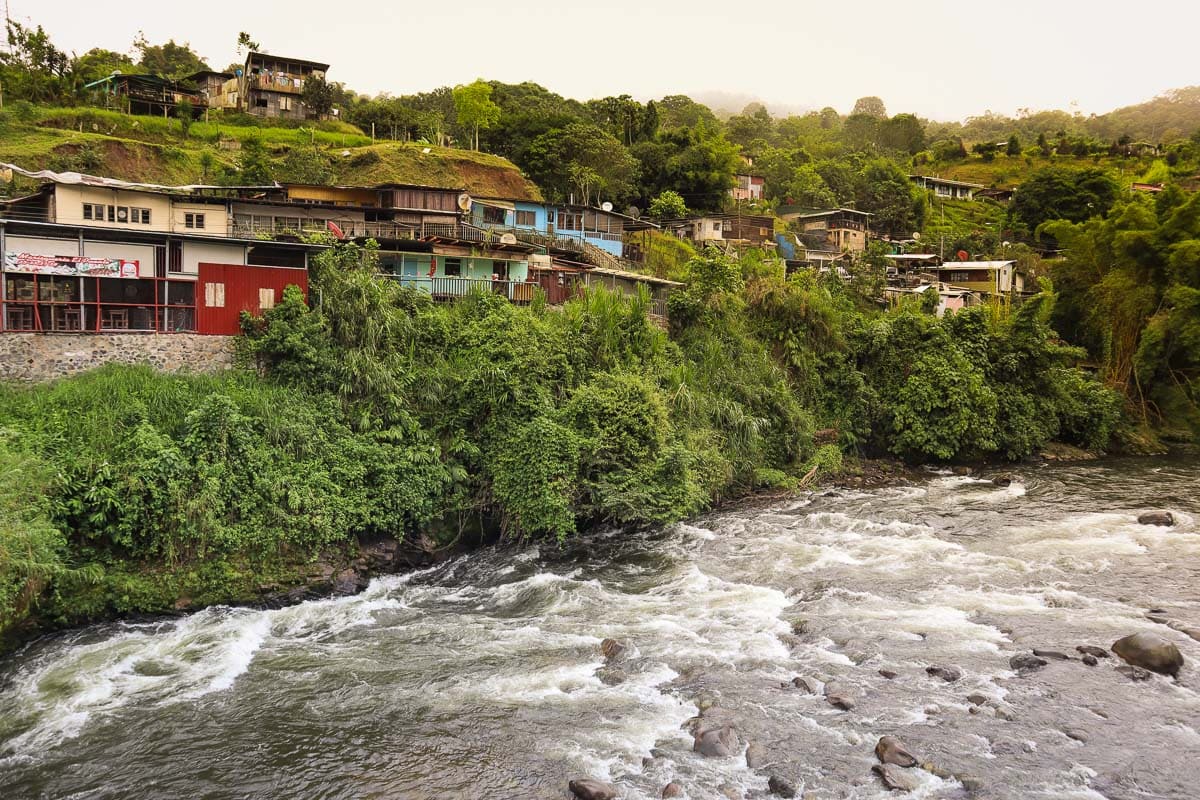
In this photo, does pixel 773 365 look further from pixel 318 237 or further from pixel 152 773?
pixel 152 773

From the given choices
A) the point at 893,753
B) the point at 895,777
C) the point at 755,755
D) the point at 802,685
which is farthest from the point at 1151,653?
the point at 755,755

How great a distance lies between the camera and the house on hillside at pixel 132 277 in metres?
20.5

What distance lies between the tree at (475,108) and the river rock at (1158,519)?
47.9m

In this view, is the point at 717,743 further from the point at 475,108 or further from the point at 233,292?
the point at 475,108

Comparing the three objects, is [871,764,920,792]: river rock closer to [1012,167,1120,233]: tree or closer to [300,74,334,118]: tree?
[300,74,334,118]: tree

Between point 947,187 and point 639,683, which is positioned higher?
point 947,187

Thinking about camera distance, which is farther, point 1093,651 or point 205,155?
point 205,155

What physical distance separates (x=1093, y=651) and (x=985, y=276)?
45.4 meters

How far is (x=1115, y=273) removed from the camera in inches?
1576

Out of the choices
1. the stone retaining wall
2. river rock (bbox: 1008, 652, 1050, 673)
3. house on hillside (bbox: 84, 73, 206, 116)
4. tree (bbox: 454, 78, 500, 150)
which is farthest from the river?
house on hillside (bbox: 84, 73, 206, 116)

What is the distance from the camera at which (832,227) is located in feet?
215

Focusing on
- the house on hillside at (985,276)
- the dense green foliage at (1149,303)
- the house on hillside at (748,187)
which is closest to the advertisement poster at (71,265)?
the dense green foliage at (1149,303)

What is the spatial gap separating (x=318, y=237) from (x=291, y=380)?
652cm

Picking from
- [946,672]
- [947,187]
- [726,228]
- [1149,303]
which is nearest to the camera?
[946,672]
